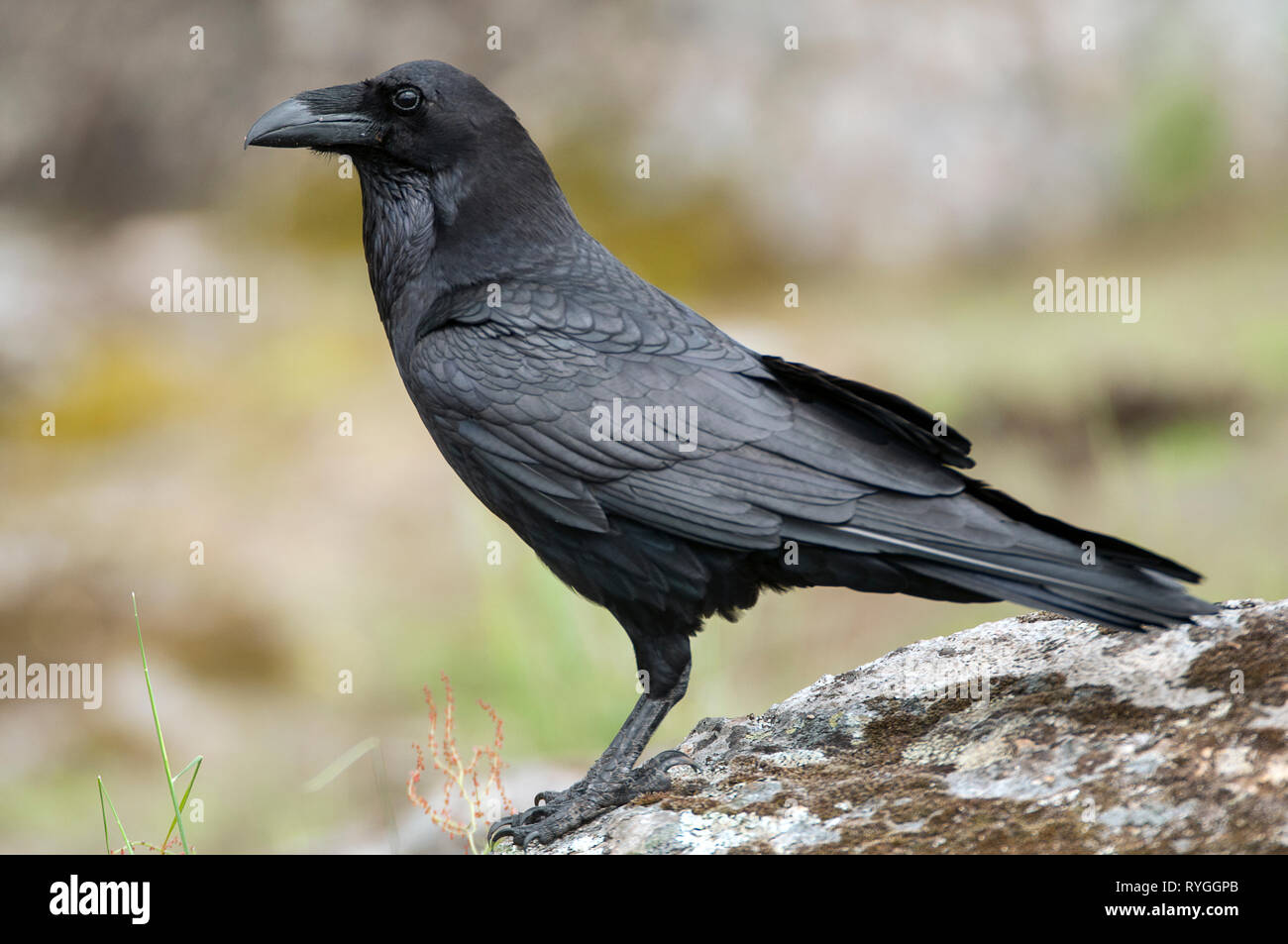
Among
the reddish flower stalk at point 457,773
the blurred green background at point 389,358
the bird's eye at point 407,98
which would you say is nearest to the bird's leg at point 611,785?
the reddish flower stalk at point 457,773

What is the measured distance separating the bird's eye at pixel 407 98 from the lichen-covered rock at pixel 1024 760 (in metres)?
2.24

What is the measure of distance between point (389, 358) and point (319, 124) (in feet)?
17.6

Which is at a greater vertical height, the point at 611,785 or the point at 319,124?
the point at 319,124

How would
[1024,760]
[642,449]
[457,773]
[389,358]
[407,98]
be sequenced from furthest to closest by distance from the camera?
[389,358]
[457,773]
[407,98]
[642,449]
[1024,760]

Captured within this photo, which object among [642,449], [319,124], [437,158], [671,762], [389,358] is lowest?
[671,762]

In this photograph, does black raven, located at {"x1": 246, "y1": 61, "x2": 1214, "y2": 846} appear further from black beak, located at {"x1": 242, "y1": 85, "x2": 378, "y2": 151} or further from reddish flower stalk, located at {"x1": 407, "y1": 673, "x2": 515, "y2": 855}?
reddish flower stalk, located at {"x1": 407, "y1": 673, "x2": 515, "y2": 855}

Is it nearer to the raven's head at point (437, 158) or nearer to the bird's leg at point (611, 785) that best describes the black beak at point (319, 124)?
the raven's head at point (437, 158)

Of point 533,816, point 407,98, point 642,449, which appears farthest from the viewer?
point 407,98

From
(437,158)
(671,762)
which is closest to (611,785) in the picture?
(671,762)

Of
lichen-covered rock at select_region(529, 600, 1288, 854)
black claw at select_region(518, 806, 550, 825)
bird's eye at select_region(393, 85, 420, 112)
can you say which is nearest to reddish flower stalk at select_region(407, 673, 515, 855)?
black claw at select_region(518, 806, 550, 825)

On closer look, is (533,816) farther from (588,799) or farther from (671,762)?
(671,762)

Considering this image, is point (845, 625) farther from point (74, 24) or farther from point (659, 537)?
point (74, 24)

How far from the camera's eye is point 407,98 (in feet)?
12.9
